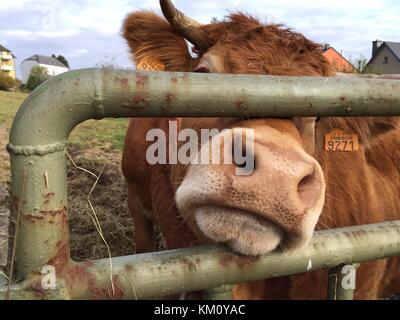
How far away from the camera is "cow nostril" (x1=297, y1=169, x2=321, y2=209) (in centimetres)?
139

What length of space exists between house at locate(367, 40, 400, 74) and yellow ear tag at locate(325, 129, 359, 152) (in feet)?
166

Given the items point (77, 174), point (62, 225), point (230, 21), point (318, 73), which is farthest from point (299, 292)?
point (77, 174)

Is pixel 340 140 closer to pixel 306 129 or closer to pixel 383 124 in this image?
pixel 383 124

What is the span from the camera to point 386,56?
172 ft

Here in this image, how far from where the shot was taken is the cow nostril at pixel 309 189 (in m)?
1.39

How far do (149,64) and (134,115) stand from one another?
7.53ft

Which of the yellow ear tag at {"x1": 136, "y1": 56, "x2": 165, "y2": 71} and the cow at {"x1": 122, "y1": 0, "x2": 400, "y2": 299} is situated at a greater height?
the yellow ear tag at {"x1": 136, "y1": 56, "x2": 165, "y2": 71}

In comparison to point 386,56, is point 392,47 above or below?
above

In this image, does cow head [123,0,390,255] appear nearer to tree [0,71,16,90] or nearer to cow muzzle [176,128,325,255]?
cow muzzle [176,128,325,255]

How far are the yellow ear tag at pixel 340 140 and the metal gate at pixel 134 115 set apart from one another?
1304 mm

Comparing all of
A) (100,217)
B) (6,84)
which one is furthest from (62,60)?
(100,217)

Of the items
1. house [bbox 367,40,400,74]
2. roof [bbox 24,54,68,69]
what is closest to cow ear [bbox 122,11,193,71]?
house [bbox 367,40,400,74]

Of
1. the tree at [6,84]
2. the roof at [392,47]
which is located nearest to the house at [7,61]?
the tree at [6,84]

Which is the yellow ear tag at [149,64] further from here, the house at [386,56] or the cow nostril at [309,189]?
the house at [386,56]
